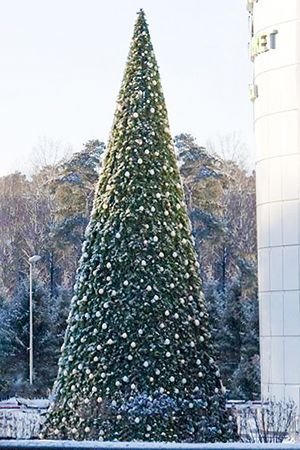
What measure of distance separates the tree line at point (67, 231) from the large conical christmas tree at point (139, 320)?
15.7 meters

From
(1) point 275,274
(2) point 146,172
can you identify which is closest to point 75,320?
(2) point 146,172

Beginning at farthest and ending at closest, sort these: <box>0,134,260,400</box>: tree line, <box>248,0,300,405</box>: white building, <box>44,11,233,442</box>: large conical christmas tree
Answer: <box>0,134,260,400</box>: tree line → <box>248,0,300,405</box>: white building → <box>44,11,233,442</box>: large conical christmas tree

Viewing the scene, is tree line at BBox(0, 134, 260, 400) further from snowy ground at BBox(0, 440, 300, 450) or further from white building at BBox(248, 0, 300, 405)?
snowy ground at BBox(0, 440, 300, 450)

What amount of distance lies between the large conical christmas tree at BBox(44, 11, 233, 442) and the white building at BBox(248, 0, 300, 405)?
5.50 m

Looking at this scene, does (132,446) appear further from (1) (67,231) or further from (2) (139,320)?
(1) (67,231)

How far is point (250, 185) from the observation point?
27.6 m

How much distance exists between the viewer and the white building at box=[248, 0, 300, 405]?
11.7 m

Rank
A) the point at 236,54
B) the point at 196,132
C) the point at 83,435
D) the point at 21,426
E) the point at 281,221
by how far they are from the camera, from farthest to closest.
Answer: the point at 196,132, the point at 236,54, the point at 281,221, the point at 21,426, the point at 83,435

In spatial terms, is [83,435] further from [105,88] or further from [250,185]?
[250,185]

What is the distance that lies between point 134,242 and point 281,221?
5.99 m

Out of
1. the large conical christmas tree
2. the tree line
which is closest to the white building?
the large conical christmas tree

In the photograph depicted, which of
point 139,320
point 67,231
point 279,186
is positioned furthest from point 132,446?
point 67,231

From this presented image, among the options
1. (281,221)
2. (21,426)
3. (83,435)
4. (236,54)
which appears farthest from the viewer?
(236,54)

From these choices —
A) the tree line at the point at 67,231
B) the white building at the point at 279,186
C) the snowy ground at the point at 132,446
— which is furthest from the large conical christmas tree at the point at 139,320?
the tree line at the point at 67,231
